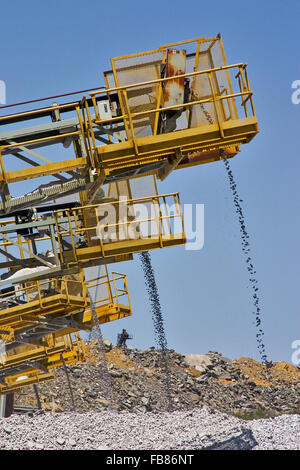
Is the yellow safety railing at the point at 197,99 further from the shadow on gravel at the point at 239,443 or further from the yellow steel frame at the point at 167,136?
the shadow on gravel at the point at 239,443

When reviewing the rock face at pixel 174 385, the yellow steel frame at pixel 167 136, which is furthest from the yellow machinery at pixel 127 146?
the rock face at pixel 174 385

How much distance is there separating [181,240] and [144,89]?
3159 millimetres

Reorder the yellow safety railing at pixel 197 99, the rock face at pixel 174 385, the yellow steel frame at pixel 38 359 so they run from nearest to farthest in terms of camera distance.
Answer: the yellow safety railing at pixel 197 99 < the yellow steel frame at pixel 38 359 < the rock face at pixel 174 385

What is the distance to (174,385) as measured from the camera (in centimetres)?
4641

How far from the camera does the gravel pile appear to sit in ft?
63.1

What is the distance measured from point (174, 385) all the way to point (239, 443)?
90.0 ft

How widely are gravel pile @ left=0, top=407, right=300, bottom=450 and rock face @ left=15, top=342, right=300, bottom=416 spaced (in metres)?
17.0

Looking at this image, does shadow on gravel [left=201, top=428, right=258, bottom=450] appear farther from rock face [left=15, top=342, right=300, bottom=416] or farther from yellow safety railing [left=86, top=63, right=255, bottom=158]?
rock face [left=15, top=342, right=300, bottom=416]

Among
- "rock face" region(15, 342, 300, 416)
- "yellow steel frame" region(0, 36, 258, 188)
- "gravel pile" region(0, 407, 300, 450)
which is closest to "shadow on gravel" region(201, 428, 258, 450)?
"gravel pile" region(0, 407, 300, 450)

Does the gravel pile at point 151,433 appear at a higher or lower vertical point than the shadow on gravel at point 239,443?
higher

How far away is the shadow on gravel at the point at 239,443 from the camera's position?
62.0 feet

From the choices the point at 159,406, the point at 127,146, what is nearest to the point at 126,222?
the point at 127,146
